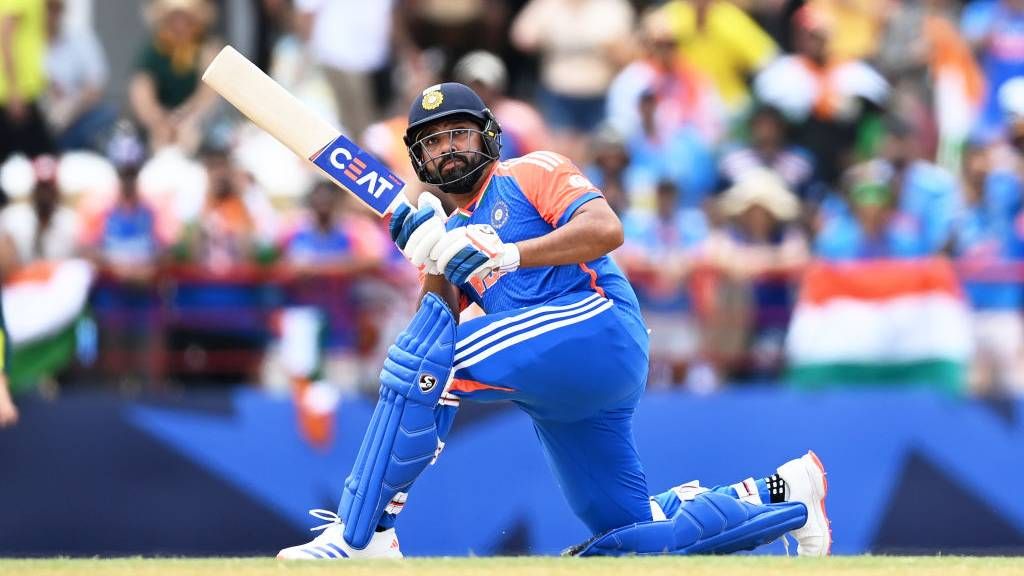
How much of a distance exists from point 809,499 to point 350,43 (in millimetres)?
6605

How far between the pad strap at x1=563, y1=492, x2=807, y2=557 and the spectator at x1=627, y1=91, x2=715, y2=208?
4611 millimetres

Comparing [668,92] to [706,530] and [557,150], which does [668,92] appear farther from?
[706,530]

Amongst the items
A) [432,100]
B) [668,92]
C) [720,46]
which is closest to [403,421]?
[432,100]

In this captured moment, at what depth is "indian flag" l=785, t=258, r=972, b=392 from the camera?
9727mm

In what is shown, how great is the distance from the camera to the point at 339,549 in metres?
6.03

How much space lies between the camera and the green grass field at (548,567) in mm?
5352

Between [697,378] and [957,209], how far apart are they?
6.31 ft

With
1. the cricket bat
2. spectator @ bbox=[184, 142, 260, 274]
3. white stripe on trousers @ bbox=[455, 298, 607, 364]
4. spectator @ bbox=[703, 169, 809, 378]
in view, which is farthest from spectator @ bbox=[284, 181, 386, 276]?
white stripe on trousers @ bbox=[455, 298, 607, 364]

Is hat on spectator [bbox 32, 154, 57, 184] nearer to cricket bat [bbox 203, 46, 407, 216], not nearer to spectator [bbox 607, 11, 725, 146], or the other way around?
spectator [bbox 607, 11, 725, 146]

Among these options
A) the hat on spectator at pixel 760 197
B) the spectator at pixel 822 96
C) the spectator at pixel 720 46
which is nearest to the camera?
the hat on spectator at pixel 760 197

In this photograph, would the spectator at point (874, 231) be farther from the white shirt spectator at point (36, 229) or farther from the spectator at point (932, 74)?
the white shirt spectator at point (36, 229)

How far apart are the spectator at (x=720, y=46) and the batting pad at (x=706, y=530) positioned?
219 inches

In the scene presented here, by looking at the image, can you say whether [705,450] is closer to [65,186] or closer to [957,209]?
[957,209]

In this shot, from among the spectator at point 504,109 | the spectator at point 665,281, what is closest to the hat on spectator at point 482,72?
the spectator at point 504,109
